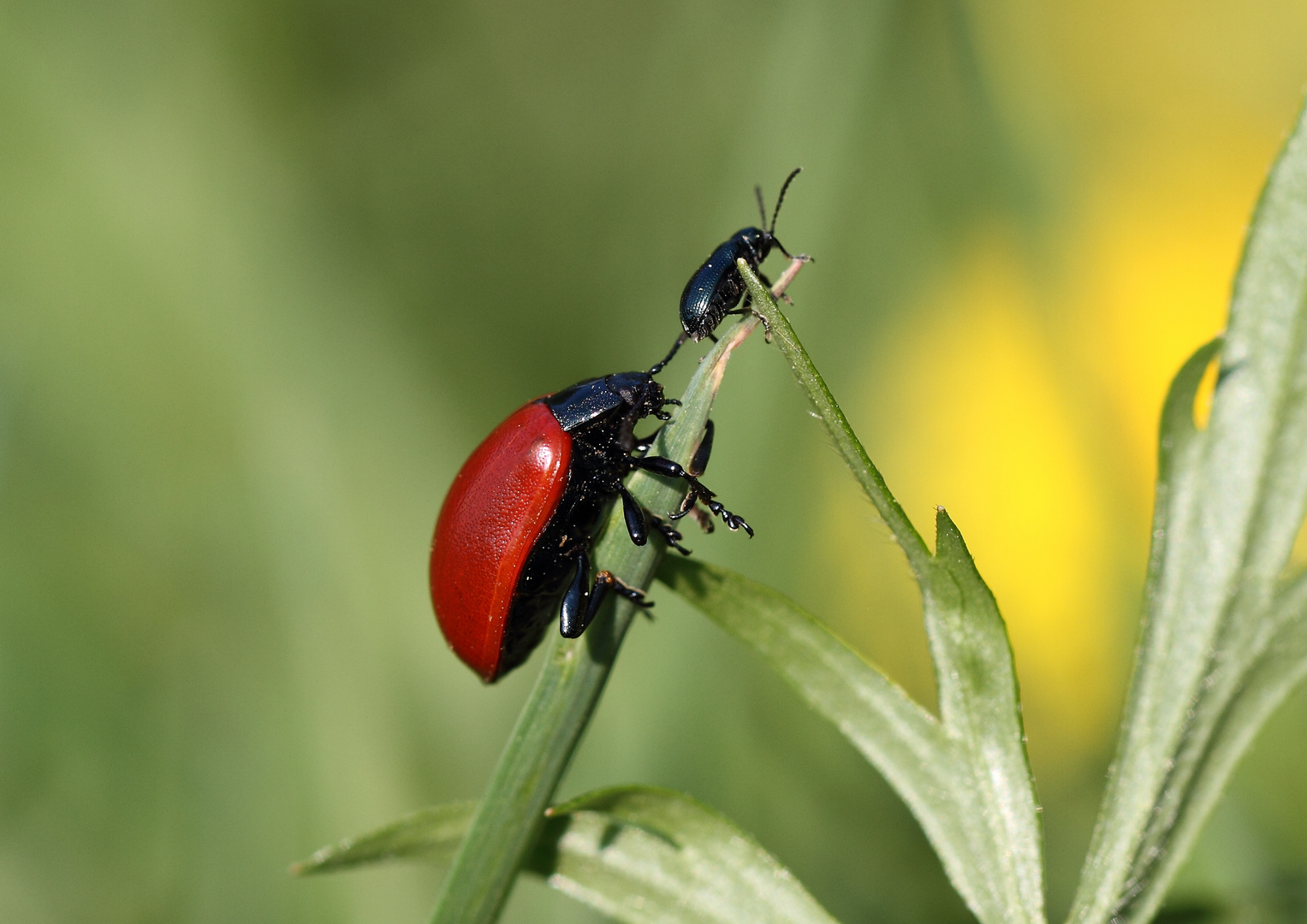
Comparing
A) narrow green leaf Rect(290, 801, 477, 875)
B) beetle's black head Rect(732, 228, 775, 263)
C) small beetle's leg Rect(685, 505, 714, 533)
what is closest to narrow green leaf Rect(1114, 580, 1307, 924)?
narrow green leaf Rect(290, 801, 477, 875)

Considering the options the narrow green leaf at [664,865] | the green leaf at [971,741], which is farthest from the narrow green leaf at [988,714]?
the narrow green leaf at [664,865]

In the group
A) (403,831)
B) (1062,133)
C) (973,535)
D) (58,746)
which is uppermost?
(1062,133)

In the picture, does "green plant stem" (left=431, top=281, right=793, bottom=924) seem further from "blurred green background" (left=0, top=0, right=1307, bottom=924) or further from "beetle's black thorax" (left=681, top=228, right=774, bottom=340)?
"blurred green background" (left=0, top=0, right=1307, bottom=924)

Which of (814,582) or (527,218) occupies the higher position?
(527,218)

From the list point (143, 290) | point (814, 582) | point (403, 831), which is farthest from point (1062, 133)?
point (143, 290)

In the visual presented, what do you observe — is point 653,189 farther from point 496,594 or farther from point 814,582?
point 496,594
